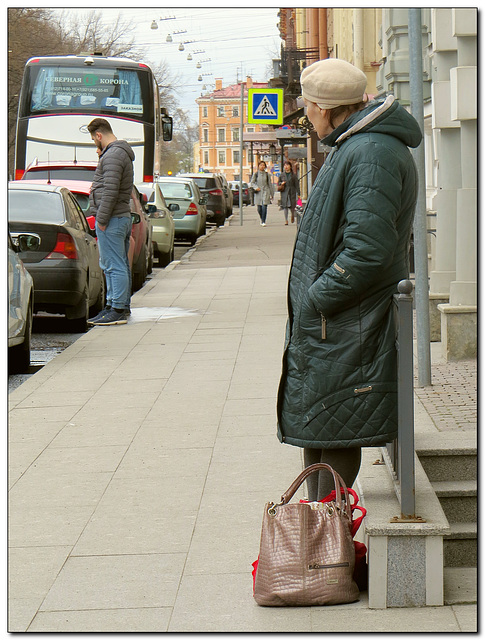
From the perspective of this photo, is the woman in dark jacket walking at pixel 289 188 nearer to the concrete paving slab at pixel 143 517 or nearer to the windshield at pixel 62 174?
the windshield at pixel 62 174

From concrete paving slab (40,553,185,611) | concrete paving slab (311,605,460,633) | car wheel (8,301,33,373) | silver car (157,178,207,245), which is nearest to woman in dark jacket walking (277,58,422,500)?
concrete paving slab (311,605,460,633)

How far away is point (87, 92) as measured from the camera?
23250mm

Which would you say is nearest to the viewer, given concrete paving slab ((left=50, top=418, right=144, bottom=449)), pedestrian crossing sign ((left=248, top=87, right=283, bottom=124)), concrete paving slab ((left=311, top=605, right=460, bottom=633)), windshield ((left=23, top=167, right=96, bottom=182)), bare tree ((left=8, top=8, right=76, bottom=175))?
concrete paving slab ((left=311, top=605, right=460, bottom=633))

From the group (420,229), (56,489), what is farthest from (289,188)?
(56,489)

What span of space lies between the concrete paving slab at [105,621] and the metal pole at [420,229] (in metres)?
4.10

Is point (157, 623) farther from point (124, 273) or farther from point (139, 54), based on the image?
point (139, 54)

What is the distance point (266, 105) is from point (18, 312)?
17.2 metres

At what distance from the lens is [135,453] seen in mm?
6168

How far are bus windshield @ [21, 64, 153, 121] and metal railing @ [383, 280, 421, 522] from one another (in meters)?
20.0

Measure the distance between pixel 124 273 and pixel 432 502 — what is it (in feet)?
26.1

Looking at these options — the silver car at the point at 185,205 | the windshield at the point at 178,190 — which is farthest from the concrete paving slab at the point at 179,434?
the windshield at the point at 178,190

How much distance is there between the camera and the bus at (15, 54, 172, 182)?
22.8m

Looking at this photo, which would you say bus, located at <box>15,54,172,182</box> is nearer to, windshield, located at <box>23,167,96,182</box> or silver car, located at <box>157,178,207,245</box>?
silver car, located at <box>157,178,207,245</box>

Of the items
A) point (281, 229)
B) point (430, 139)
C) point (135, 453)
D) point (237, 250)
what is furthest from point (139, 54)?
point (135, 453)
